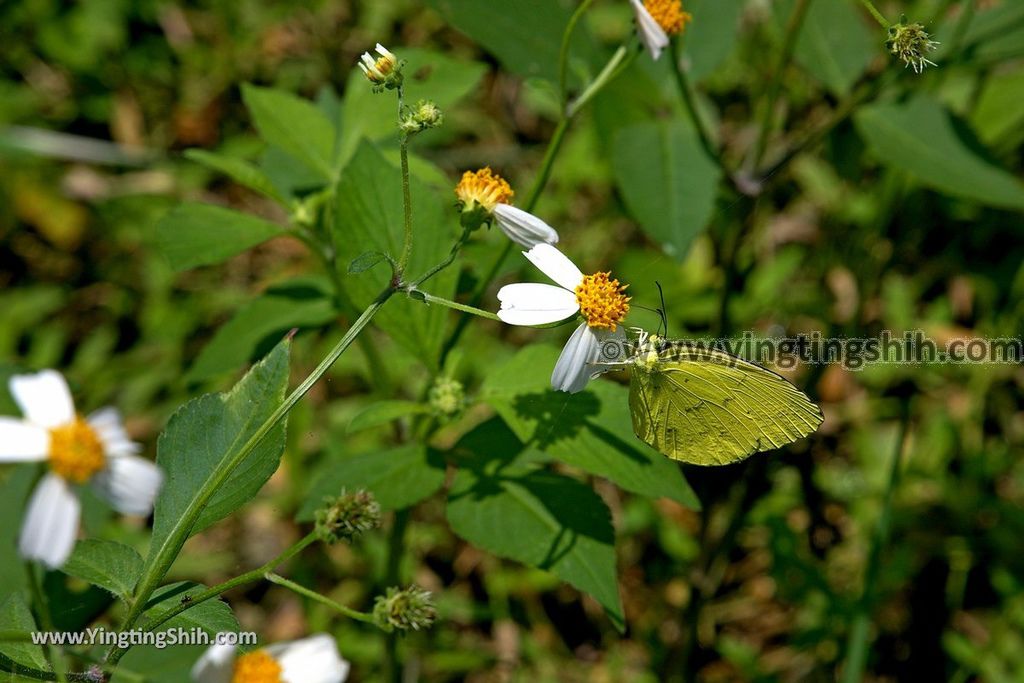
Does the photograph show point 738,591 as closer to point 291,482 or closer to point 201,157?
point 291,482

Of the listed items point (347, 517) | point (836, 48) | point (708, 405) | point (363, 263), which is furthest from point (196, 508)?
point (836, 48)

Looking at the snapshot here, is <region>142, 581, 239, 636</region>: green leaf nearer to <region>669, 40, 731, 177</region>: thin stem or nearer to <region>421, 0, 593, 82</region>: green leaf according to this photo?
<region>421, 0, 593, 82</region>: green leaf

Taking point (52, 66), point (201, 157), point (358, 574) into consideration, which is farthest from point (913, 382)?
point (52, 66)

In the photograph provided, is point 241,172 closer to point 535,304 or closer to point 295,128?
point 295,128

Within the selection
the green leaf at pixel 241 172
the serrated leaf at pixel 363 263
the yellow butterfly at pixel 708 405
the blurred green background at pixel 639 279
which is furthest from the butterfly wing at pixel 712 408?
Result: the green leaf at pixel 241 172

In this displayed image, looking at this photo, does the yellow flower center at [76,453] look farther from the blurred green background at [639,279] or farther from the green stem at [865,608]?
the green stem at [865,608]

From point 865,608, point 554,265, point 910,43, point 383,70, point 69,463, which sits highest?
point 910,43
